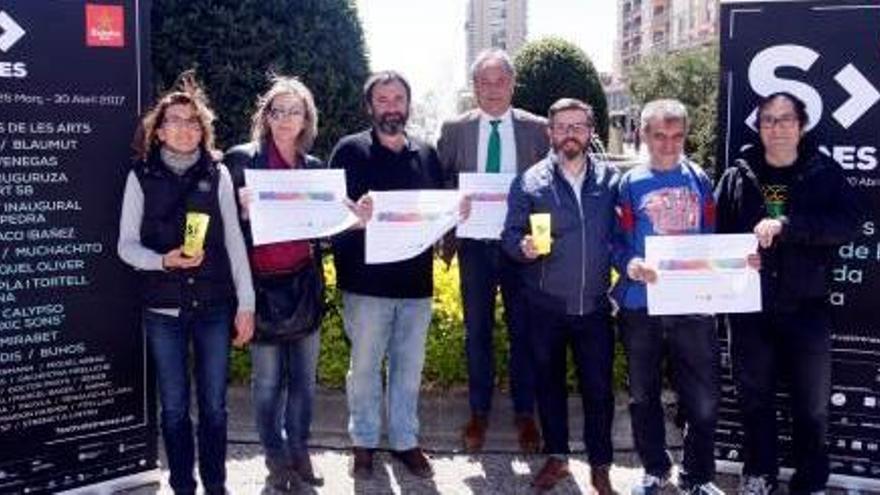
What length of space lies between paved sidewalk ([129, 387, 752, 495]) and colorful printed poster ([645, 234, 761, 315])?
4.07 ft

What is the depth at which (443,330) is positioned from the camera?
20.5ft

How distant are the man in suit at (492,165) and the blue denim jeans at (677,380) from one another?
872 millimetres

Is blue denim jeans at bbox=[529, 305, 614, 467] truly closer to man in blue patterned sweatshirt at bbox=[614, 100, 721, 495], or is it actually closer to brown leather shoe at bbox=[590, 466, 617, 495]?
brown leather shoe at bbox=[590, 466, 617, 495]

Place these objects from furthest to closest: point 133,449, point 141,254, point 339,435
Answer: point 339,435, point 133,449, point 141,254

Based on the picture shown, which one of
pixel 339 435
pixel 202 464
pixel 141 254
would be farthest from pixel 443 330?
pixel 141 254

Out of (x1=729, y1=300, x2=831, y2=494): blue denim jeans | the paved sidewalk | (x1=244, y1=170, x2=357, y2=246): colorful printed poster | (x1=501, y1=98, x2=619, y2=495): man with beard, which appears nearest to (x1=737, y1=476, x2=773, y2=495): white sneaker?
(x1=729, y1=300, x2=831, y2=494): blue denim jeans

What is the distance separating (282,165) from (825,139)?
2.78 meters

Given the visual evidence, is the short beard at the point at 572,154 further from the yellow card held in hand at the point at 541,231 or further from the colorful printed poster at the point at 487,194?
the colorful printed poster at the point at 487,194

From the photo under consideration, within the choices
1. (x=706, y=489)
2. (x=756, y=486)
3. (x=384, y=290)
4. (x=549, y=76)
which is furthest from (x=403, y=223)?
(x=549, y=76)

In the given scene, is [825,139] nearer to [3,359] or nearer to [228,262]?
[228,262]

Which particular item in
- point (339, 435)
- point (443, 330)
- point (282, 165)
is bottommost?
point (339, 435)

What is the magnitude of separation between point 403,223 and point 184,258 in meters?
1.18

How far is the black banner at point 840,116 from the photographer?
5016 millimetres

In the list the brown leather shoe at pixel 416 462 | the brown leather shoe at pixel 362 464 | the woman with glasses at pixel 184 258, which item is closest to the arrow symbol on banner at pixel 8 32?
the woman with glasses at pixel 184 258
